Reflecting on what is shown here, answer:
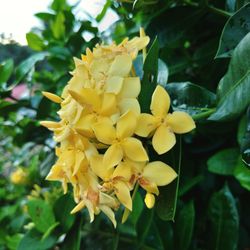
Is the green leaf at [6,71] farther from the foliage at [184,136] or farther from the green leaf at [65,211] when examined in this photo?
the green leaf at [65,211]

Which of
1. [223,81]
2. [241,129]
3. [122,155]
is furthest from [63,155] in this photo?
[241,129]

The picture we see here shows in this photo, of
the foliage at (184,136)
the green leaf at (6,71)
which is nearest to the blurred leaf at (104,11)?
the foliage at (184,136)

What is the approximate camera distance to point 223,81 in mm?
503

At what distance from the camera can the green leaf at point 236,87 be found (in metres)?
0.45

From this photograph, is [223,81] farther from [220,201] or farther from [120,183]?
[220,201]

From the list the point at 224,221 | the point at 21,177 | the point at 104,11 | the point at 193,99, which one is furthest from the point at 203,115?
the point at 21,177

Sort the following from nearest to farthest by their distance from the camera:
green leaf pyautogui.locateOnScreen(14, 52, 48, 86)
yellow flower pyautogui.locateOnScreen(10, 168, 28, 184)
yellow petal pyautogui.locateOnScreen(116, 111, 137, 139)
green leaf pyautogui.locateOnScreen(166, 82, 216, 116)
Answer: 1. yellow petal pyautogui.locateOnScreen(116, 111, 137, 139)
2. green leaf pyautogui.locateOnScreen(166, 82, 216, 116)
3. green leaf pyautogui.locateOnScreen(14, 52, 48, 86)
4. yellow flower pyautogui.locateOnScreen(10, 168, 28, 184)

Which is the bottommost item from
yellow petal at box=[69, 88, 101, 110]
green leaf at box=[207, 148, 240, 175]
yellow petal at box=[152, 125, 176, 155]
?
green leaf at box=[207, 148, 240, 175]

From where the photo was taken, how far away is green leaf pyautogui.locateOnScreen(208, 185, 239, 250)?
28.4 inches

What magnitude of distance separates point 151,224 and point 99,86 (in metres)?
0.46

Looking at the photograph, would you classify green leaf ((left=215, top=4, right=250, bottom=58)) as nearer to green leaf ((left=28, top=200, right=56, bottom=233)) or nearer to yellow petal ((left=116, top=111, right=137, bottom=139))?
yellow petal ((left=116, top=111, right=137, bottom=139))

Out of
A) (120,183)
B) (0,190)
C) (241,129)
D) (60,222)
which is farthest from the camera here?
(0,190)

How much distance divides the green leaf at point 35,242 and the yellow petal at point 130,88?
0.44m

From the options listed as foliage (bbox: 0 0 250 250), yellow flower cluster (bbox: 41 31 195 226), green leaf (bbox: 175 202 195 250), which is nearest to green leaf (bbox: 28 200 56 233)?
foliage (bbox: 0 0 250 250)
